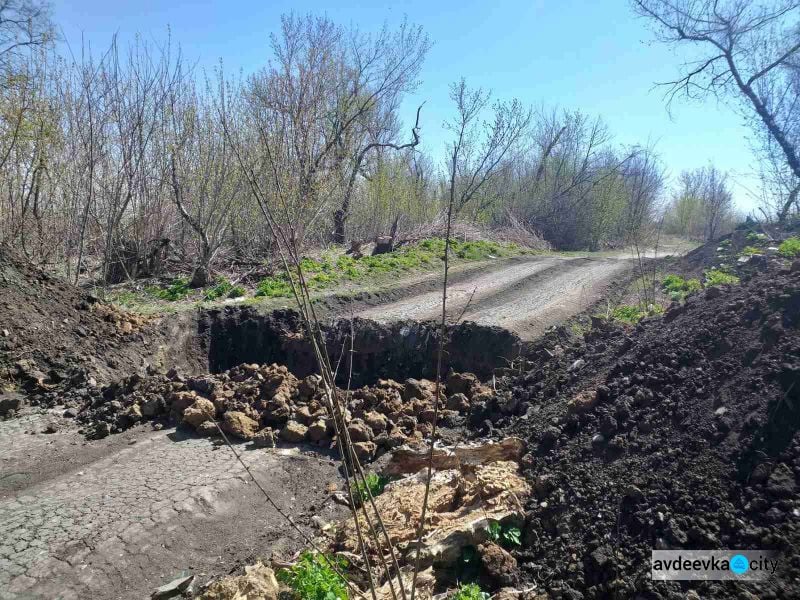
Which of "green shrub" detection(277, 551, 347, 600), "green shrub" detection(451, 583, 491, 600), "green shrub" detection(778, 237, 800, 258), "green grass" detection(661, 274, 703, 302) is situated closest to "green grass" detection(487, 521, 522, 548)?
"green shrub" detection(451, 583, 491, 600)

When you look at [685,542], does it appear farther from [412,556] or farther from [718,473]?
[412,556]

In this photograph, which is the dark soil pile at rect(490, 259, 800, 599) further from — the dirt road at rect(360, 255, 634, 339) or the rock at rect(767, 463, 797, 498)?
the dirt road at rect(360, 255, 634, 339)

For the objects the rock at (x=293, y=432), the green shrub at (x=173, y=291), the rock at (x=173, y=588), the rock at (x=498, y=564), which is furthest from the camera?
the green shrub at (x=173, y=291)

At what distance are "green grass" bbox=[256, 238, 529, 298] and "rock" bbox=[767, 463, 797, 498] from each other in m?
6.69

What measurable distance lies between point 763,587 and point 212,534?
3.51m

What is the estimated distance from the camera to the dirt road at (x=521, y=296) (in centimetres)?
874

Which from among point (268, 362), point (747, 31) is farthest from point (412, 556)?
point (747, 31)

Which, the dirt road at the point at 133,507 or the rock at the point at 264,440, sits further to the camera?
the rock at the point at 264,440

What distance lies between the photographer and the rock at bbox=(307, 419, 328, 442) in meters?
5.79

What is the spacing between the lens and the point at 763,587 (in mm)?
2701

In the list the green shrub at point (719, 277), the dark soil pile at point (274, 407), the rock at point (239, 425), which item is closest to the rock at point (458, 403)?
the dark soil pile at point (274, 407)

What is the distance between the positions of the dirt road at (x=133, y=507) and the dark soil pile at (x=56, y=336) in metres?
0.94

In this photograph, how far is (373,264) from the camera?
1253 centimetres

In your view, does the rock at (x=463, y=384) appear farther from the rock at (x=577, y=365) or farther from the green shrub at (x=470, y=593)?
the green shrub at (x=470, y=593)
